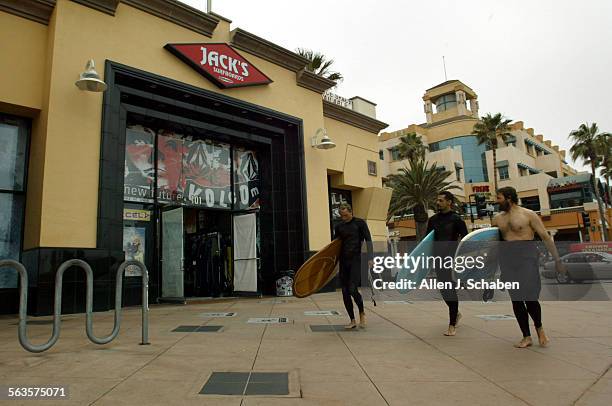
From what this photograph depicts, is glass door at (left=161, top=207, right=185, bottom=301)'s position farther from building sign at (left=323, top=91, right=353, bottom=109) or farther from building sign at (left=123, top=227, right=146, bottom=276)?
building sign at (left=323, top=91, right=353, bottom=109)

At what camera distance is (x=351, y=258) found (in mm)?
6180

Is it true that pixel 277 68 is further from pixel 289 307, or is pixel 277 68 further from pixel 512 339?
pixel 512 339

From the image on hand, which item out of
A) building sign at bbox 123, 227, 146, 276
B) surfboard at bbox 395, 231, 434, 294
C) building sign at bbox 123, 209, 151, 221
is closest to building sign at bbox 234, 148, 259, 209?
building sign at bbox 123, 209, 151, 221

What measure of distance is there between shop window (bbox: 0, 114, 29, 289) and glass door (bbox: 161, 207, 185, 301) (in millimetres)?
3212

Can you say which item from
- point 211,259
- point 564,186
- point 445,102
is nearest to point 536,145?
point 564,186

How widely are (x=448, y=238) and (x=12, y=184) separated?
30.6 feet

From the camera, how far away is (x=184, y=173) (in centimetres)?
1220

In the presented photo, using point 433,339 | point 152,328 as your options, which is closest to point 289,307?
point 152,328

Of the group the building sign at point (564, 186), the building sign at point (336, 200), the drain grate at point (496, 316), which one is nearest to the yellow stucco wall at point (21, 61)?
the drain grate at point (496, 316)

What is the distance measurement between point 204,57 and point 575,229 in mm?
45596

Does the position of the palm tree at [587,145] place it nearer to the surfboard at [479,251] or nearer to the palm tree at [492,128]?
the palm tree at [492,128]

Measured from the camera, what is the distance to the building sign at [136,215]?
10719 millimetres

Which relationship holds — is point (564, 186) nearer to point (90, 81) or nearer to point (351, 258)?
point (351, 258)

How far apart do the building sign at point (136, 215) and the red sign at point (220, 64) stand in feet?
13.5
